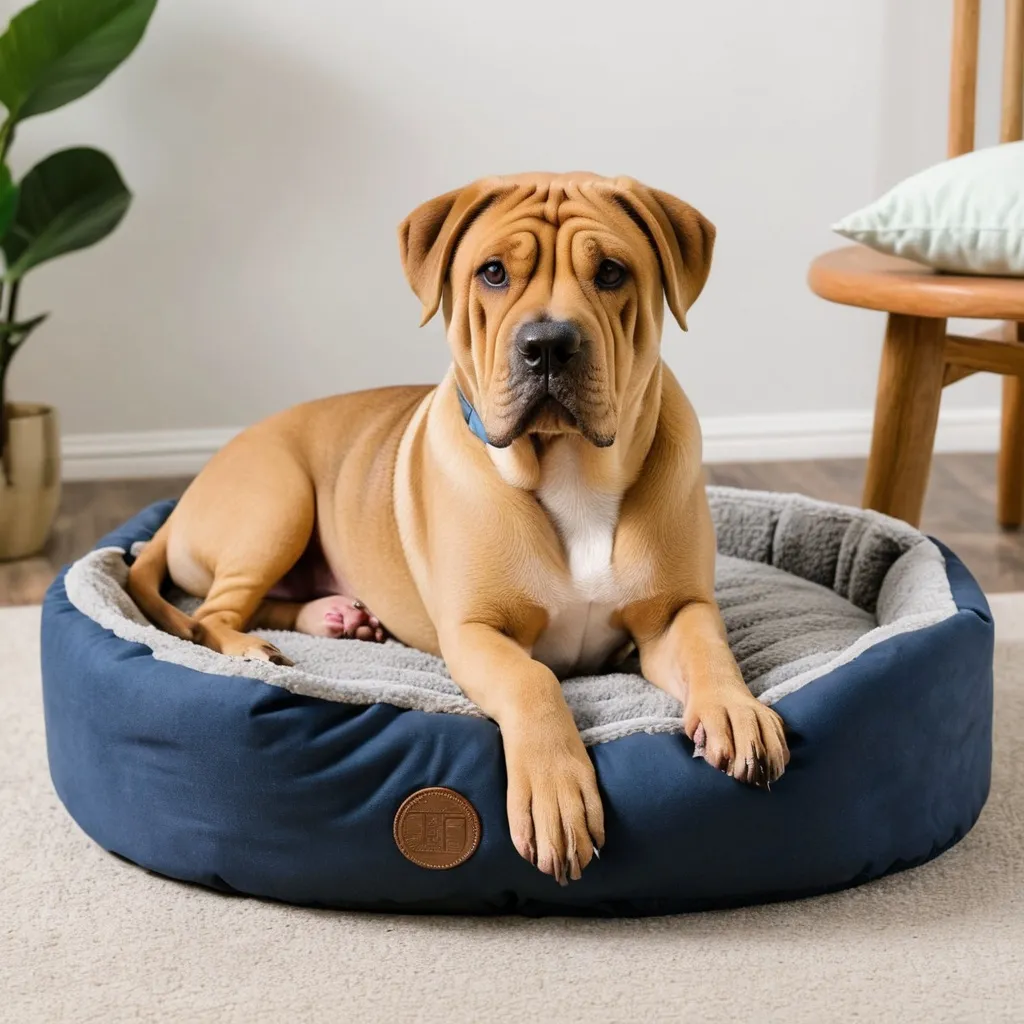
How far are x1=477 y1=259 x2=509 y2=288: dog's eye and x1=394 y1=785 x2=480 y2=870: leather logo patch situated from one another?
0.71m

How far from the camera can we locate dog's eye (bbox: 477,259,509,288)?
6.61 ft

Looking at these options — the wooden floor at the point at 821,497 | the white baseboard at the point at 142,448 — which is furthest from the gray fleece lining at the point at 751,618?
the white baseboard at the point at 142,448

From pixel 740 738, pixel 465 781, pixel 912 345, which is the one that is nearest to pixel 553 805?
pixel 465 781

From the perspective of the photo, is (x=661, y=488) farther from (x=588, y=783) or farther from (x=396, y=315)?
(x=396, y=315)

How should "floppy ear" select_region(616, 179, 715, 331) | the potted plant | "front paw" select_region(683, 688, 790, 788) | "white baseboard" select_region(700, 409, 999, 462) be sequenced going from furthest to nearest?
"white baseboard" select_region(700, 409, 999, 462) < the potted plant < "floppy ear" select_region(616, 179, 715, 331) < "front paw" select_region(683, 688, 790, 788)

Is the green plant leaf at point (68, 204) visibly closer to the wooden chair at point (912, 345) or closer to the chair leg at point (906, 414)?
the wooden chair at point (912, 345)

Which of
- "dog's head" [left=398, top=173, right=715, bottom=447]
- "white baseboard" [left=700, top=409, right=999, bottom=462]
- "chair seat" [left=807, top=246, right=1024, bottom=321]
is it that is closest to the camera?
"dog's head" [left=398, top=173, right=715, bottom=447]

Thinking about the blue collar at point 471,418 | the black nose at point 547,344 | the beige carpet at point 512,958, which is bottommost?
the beige carpet at point 512,958

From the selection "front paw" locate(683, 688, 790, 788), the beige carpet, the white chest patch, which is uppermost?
the white chest patch

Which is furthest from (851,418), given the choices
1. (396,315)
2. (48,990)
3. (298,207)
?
(48,990)

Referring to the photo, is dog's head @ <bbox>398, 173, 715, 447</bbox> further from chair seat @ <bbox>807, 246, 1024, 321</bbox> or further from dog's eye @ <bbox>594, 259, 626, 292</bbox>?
chair seat @ <bbox>807, 246, 1024, 321</bbox>

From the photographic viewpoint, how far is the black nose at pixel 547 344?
1892mm

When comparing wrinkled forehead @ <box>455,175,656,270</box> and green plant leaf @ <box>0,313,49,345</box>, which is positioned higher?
wrinkled forehead @ <box>455,175,656,270</box>

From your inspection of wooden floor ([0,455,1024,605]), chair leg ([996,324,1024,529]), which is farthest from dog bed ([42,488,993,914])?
chair leg ([996,324,1024,529])
